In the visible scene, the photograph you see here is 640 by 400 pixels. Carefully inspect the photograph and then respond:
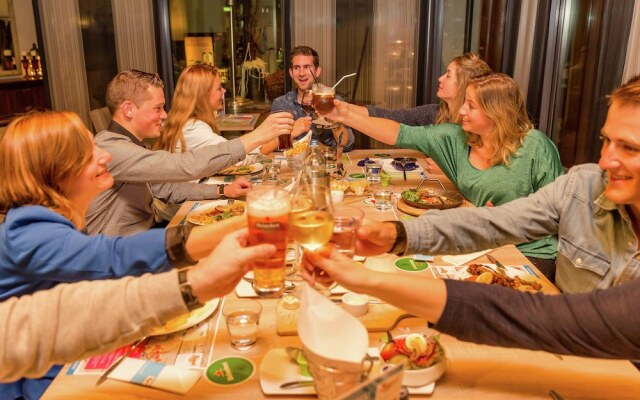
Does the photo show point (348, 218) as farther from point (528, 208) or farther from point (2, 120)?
point (2, 120)

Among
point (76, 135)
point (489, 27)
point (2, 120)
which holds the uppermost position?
point (489, 27)

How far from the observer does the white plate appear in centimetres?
113

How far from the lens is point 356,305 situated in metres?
1.44

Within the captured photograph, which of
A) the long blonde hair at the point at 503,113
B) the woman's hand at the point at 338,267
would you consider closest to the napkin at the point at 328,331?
the woman's hand at the point at 338,267

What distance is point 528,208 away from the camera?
1722 mm

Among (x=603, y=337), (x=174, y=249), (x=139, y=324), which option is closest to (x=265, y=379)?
(x=139, y=324)

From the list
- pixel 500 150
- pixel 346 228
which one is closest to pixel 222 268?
pixel 346 228

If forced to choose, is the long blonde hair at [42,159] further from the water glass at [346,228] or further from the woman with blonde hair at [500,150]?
the woman with blonde hair at [500,150]

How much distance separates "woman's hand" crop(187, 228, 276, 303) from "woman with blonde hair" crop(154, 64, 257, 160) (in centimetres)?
217

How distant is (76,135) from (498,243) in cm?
132

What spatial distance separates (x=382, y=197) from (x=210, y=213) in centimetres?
84

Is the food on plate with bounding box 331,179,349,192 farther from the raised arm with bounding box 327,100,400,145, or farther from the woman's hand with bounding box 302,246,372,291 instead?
the woman's hand with bounding box 302,246,372,291

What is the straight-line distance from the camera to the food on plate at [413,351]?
1.16m

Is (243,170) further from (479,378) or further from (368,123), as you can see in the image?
(479,378)
